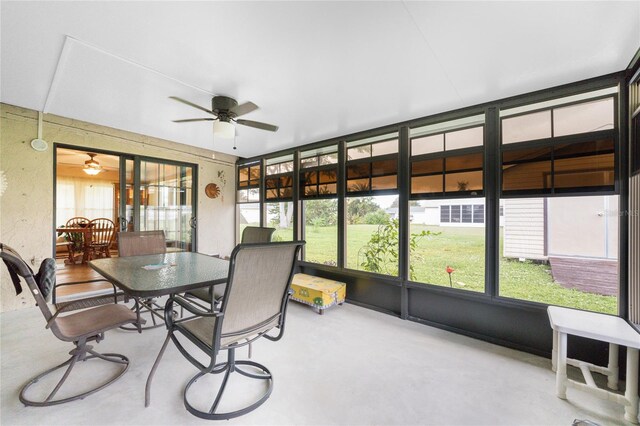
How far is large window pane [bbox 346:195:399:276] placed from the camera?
3613 millimetres

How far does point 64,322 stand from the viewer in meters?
1.92

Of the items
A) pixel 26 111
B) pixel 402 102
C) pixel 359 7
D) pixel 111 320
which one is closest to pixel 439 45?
pixel 359 7

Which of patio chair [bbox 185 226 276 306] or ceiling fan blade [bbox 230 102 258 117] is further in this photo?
patio chair [bbox 185 226 276 306]

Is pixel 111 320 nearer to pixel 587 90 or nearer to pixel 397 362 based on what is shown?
pixel 397 362

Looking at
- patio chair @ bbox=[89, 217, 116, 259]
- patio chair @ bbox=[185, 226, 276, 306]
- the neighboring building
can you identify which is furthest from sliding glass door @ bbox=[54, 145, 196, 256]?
the neighboring building

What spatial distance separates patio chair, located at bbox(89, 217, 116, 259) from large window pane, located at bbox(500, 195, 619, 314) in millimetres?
7257

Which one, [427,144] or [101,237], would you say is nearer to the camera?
[427,144]

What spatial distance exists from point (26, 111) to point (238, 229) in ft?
11.8

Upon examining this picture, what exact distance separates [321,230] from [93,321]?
3165 mm

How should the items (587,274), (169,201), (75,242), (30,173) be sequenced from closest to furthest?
(587,274), (30,173), (169,201), (75,242)

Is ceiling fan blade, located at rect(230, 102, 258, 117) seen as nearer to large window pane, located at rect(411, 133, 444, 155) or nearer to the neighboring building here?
large window pane, located at rect(411, 133, 444, 155)

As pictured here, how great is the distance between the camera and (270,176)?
522cm

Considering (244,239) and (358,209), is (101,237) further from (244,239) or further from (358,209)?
(358,209)

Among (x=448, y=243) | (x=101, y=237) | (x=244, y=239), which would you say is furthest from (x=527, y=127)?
(x=101, y=237)
